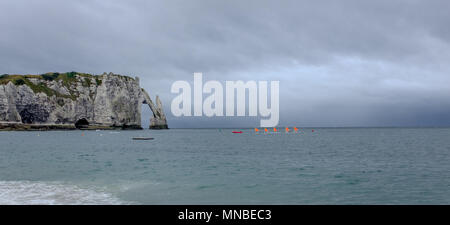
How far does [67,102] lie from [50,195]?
7097 inches

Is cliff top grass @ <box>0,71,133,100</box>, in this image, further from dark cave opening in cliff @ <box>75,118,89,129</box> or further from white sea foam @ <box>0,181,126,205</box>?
white sea foam @ <box>0,181,126,205</box>

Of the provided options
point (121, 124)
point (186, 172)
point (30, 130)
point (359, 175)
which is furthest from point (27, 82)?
point (359, 175)

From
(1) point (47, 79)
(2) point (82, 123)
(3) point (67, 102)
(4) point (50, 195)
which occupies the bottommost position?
(4) point (50, 195)

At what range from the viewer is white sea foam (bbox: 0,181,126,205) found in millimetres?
16859

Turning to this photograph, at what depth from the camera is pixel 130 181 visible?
24234 millimetres

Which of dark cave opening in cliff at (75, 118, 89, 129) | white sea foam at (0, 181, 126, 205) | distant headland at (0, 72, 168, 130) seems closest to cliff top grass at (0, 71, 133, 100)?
distant headland at (0, 72, 168, 130)

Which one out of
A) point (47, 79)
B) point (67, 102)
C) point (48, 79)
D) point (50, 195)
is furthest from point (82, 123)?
point (50, 195)

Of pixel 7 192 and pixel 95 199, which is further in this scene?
pixel 7 192

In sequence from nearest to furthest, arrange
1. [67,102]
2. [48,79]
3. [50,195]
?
[50,195] → [67,102] → [48,79]

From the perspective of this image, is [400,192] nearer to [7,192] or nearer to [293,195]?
[293,195]

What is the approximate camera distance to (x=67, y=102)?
179m

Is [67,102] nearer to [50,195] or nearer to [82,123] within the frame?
[82,123]
